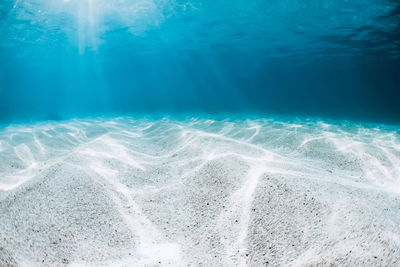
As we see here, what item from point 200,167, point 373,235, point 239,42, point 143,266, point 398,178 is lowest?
point 398,178

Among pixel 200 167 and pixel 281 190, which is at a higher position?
pixel 281 190

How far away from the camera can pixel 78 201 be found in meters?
2.30

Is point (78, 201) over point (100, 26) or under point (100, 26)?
under

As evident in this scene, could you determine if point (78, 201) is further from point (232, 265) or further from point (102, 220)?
point (232, 265)

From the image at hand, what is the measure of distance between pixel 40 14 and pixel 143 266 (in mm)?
21803

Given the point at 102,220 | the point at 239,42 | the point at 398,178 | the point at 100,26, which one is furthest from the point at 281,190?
the point at 239,42

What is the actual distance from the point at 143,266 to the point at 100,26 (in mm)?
23741

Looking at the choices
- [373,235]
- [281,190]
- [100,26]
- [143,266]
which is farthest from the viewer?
[100,26]

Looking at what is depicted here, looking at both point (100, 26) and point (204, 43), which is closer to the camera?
point (100, 26)

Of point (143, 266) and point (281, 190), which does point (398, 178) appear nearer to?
point (281, 190)

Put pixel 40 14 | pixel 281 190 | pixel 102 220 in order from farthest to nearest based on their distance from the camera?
pixel 40 14
pixel 281 190
pixel 102 220

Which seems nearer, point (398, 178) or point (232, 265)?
point (232, 265)

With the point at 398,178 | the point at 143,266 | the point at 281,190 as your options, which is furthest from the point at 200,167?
the point at 398,178

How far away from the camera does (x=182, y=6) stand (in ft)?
50.8
